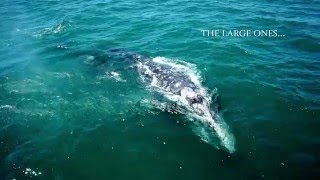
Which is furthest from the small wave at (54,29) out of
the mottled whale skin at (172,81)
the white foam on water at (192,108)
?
the white foam on water at (192,108)

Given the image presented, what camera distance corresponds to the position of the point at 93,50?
A: 87.0 feet

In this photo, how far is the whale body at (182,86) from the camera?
56.6 feet

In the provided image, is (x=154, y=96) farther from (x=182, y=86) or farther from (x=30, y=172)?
(x=30, y=172)

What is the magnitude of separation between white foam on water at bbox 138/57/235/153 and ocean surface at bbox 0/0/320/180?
0.44 m

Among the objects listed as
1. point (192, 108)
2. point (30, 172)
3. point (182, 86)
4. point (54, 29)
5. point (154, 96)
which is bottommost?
point (30, 172)

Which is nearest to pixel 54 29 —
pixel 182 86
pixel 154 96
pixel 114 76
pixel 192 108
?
pixel 114 76

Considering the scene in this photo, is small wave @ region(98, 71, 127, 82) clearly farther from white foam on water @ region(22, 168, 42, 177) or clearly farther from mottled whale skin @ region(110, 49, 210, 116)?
white foam on water @ region(22, 168, 42, 177)

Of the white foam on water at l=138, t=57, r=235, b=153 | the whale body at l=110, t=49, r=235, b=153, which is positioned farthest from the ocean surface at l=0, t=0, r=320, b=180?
the whale body at l=110, t=49, r=235, b=153

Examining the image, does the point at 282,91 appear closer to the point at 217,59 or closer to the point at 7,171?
the point at 217,59

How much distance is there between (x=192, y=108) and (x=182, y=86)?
2203 millimetres

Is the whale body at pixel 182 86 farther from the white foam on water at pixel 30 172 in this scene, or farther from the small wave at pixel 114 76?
the white foam on water at pixel 30 172

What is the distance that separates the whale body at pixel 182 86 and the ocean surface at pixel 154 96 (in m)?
0.66

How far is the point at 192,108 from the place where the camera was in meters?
18.6

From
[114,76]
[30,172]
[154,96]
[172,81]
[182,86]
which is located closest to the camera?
[30,172]
